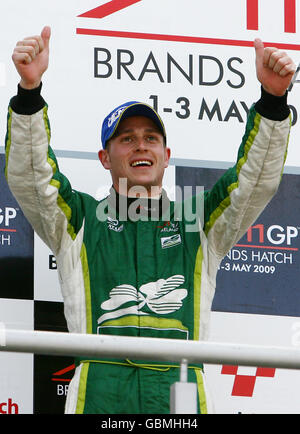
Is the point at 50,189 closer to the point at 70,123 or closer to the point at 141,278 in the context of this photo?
the point at 141,278

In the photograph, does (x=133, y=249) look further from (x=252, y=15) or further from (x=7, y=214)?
(x=252, y=15)

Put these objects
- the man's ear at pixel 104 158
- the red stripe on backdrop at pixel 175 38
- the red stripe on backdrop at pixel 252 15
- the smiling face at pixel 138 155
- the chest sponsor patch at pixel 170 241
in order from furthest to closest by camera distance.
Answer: the red stripe on backdrop at pixel 252 15, the red stripe on backdrop at pixel 175 38, the man's ear at pixel 104 158, the smiling face at pixel 138 155, the chest sponsor patch at pixel 170 241

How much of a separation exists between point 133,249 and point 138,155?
1.01ft

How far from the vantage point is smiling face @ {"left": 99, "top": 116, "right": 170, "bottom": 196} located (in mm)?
3604

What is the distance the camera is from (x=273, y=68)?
3.26 m

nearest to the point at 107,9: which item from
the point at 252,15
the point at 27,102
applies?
the point at 252,15

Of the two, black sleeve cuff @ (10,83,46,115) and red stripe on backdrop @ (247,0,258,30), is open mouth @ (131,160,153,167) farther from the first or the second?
red stripe on backdrop @ (247,0,258,30)

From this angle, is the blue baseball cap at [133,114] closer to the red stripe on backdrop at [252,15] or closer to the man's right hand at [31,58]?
the man's right hand at [31,58]

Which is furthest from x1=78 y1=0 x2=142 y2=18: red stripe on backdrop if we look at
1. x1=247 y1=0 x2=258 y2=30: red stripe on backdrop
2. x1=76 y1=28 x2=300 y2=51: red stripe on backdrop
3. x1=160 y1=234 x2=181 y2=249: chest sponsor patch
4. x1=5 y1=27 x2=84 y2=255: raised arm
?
x1=160 y1=234 x2=181 y2=249: chest sponsor patch

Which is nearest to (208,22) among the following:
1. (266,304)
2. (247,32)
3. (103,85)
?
(247,32)

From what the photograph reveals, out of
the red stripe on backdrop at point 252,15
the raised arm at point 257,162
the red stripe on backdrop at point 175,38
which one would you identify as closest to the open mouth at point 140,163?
the raised arm at point 257,162

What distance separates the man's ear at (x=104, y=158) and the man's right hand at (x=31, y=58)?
50cm

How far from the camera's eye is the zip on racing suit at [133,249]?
3260 mm

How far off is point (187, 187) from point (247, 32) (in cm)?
60
